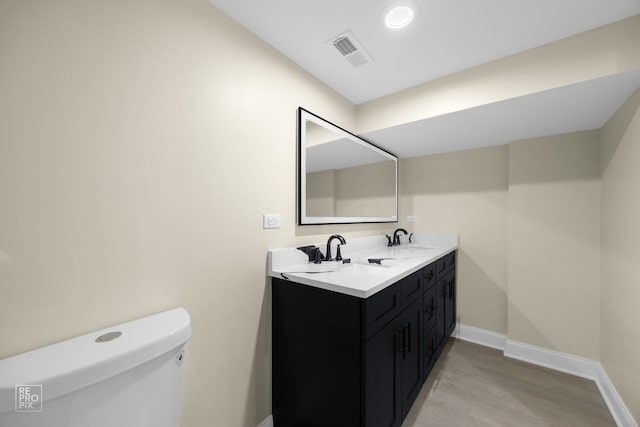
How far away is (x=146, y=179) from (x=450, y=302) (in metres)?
2.75

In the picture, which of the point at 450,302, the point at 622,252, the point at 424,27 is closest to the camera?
the point at 424,27

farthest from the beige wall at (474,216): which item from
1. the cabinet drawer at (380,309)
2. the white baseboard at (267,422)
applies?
the white baseboard at (267,422)

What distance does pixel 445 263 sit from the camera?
232cm

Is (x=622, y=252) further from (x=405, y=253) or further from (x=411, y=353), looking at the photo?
(x=411, y=353)

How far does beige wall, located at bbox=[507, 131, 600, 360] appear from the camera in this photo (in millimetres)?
2057

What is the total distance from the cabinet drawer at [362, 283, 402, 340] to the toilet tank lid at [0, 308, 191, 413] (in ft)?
2.44

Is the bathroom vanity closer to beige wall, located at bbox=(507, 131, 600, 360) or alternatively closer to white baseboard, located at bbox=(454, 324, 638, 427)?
white baseboard, located at bbox=(454, 324, 638, 427)

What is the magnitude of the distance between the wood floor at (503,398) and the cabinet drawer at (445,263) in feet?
2.72

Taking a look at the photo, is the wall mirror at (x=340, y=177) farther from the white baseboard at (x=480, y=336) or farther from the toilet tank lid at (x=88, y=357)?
the white baseboard at (x=480, y=336)

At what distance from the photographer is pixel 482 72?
172cm

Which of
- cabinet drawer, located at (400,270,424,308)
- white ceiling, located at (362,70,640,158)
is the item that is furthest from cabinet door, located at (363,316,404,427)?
white ceiling, located at (362,70,640,158)

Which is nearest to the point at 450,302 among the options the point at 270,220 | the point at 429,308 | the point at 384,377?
the point at 429,308

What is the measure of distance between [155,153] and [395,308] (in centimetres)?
143

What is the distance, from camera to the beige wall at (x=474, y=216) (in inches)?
99.3
